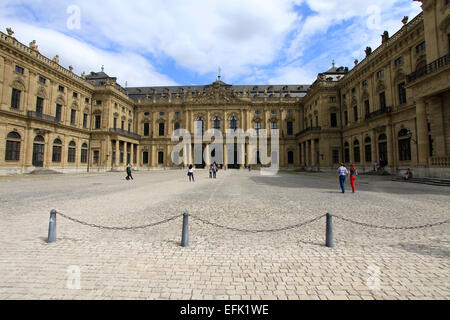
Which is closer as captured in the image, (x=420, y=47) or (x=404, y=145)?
(x=420, y=47)

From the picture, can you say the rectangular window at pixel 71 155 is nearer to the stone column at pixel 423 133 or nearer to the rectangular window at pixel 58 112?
the rectangular window at pixel 58 112

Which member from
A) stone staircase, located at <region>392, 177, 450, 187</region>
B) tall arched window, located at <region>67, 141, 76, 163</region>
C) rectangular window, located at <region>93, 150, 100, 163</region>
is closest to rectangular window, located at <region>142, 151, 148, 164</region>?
rectangular window, located at <region>93, 150, 100, 163</region>

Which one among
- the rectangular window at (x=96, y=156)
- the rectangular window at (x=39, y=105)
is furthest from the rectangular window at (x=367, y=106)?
the rectangular window at (x=39, y=105)

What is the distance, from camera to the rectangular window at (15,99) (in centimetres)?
2683

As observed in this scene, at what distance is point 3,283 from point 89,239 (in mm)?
1820

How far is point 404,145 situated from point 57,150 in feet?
152

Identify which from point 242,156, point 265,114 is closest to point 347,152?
point 265,114

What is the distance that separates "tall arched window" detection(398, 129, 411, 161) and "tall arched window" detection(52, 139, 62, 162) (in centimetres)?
4604

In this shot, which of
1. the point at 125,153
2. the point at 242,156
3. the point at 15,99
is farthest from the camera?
the point at 242,156

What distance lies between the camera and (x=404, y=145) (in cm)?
2461

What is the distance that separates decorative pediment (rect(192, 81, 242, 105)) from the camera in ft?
171

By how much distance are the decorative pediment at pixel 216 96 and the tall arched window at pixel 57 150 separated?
93.1ft

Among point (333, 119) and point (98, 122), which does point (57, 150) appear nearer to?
point (98, 122)

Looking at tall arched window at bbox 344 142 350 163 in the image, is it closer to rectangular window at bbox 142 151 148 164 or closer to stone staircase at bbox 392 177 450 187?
stone staircase at bbox 392 177 450 187
